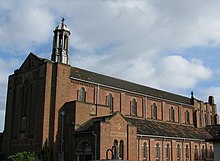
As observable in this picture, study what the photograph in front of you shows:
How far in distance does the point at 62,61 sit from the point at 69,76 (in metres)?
3.29

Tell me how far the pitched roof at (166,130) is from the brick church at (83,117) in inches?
10.2

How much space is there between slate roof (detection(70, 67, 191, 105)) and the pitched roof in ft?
18.3

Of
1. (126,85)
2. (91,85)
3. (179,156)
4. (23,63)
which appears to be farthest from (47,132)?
(179,156)

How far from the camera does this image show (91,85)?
46.0m

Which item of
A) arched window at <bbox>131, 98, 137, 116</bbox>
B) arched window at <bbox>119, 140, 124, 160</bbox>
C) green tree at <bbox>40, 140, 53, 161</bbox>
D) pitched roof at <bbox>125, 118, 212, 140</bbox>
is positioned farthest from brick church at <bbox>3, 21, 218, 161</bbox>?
green tree at <bbox>40, 140, 53, 161</bbox>

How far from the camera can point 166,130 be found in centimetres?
5216

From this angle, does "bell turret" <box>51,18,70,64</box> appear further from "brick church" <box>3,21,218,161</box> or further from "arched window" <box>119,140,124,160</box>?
"arched window" <box>119,140,124,160</box>

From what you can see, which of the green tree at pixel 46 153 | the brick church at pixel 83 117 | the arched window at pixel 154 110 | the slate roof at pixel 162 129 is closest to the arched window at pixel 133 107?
the brick church at pixel 83 117

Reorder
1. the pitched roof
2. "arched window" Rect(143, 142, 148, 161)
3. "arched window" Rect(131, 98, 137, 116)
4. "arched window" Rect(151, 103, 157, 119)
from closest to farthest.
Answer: "arched window" Rect(143, 142, 148, 161)
the pitched roof
"arched window" Rect(131, 98, 137, 116)
"arched window" Rect(151, 103, 157, 119)

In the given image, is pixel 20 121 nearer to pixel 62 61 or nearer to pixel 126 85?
pixel 62 61

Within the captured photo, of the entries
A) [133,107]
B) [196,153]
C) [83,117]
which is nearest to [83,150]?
[83,117]

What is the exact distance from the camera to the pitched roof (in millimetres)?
47581

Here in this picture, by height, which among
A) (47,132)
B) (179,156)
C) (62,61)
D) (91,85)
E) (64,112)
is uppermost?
(62,61)

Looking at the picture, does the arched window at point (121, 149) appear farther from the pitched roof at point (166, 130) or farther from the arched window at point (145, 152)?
the arched window at point (145, 152)
